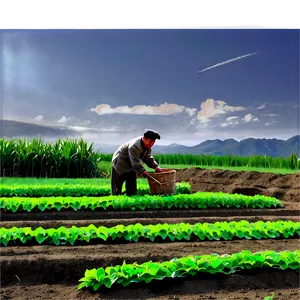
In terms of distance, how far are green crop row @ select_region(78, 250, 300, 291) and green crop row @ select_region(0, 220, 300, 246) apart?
947mm

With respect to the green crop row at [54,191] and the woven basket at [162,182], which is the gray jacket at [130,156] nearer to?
the woven basket at [162,182]

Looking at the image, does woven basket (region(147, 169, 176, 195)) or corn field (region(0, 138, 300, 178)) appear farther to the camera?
corn field (region(0, 138, 300, 178))

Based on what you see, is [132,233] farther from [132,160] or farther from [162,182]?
[162,182]

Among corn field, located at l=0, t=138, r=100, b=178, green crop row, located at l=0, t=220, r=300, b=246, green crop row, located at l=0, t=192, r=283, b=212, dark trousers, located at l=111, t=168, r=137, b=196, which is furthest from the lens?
corn field, located at l=0, t=138, r=100, b=178

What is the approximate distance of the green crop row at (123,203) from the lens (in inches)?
229

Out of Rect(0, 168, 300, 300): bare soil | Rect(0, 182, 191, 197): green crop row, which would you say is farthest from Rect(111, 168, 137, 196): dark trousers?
Rect(0, 168, 300, 300): bare soil

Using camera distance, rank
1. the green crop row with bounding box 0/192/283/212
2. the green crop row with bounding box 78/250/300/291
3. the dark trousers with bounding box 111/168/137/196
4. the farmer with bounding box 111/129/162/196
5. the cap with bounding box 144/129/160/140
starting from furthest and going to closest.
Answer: the dark trousers with bounding box 111/168/137/196 < the farmer with bounding box 111/129/162/196 < the cap with bounding box 144/129/160/140 < the green crop row with bounding box 0/192/283/212 < the green crop row with bounding box 78/250/300/291

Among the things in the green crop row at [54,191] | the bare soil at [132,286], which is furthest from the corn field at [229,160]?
the bare soil at [132,286]

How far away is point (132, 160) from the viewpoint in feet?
20.5

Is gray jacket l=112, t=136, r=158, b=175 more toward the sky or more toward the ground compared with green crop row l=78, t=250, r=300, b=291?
more toward the sky

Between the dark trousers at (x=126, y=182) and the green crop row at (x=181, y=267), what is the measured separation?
3.67 m

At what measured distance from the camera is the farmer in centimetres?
619

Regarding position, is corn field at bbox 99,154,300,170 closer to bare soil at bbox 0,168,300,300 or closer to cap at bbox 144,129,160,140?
cap at bbox 144,129,160,140
